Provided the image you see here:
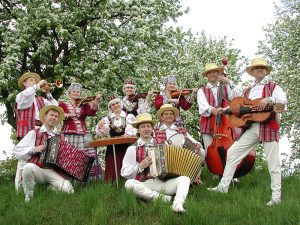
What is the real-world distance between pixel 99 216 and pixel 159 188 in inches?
40.4

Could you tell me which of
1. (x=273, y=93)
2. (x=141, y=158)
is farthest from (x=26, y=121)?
(x=273, y=93)

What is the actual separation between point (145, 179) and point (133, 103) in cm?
231

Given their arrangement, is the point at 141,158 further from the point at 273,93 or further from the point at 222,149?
the point at 273,93

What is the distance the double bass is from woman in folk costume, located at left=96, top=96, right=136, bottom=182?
4.63 ft

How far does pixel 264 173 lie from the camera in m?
9.05

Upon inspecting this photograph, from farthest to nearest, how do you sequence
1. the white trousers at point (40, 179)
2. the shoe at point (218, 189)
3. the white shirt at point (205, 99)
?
1. the white shirt at point (205, 99)
2. the shoe at point (218, 189)
3. the white trousers at point (40, 179)

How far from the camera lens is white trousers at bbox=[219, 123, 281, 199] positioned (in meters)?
6.48

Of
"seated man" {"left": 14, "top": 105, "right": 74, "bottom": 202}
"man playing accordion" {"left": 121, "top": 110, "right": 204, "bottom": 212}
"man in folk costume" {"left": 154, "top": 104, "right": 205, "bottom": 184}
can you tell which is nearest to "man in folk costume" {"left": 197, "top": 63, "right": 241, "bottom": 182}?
"man in folk costume" {"left": 154, "top": 104, "right": 205, "bottom": 184}

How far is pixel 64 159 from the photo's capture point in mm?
6957

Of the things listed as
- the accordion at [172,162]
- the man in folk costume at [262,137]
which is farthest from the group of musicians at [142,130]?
the accordion at [172,162]

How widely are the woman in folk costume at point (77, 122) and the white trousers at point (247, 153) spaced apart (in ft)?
8.82

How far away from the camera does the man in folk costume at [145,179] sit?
20.2 feet

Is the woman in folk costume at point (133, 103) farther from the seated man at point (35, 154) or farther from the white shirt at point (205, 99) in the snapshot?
the seated man at point (35, 154)

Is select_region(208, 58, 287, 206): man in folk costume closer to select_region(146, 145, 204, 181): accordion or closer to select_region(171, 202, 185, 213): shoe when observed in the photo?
→ select_region(146, 145, 204, 181): accordion
